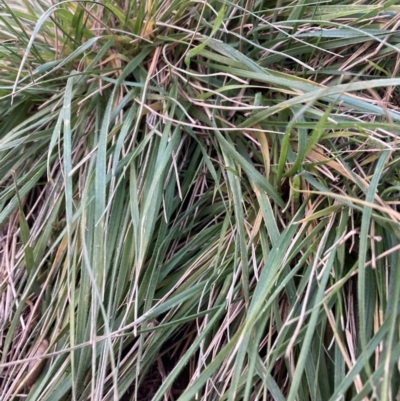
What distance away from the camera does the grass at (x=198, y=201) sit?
0.62m

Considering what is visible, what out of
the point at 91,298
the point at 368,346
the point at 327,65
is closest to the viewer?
the point at 368,346

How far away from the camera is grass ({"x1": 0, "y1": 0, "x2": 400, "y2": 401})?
622 millimetres

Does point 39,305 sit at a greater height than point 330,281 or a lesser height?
lesser

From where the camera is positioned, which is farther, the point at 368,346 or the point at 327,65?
the point at 327,65

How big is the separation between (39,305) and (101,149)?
0.27 meters

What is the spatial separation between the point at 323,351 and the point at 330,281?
3.7 inches

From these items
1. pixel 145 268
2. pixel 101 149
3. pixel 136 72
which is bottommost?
pixel 145 268

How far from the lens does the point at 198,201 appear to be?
752 mm

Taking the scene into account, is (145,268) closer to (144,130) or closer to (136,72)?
(144,130)

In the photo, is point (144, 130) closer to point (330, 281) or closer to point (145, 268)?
point (145, 268)

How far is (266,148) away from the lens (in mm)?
718

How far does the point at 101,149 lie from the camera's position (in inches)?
27.6

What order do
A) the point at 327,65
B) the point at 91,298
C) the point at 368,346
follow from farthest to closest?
1. the point at 327,65
2. the point at 91,298
3. the point at 368,346

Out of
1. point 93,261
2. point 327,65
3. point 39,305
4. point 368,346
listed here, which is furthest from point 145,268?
point 327,65
